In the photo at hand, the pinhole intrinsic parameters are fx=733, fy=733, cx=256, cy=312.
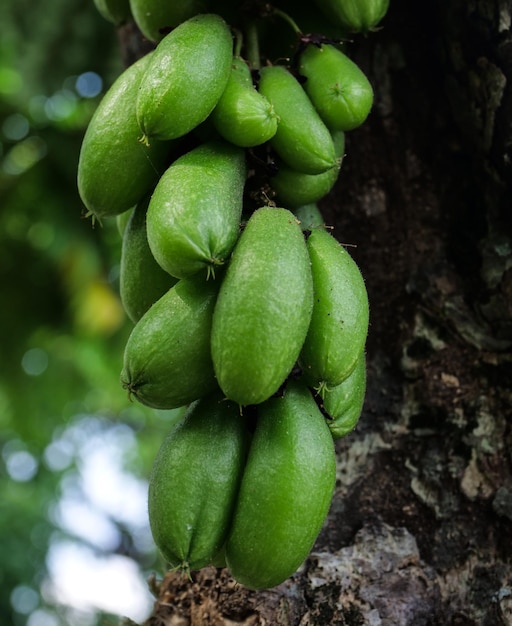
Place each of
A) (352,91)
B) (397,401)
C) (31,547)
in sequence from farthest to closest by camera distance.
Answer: (31,547)
(397,401)
(352,91)

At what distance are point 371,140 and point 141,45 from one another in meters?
0.86

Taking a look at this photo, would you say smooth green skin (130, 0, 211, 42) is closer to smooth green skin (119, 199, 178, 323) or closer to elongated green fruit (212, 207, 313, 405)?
smooth green skin (119, 199, 178, 323)

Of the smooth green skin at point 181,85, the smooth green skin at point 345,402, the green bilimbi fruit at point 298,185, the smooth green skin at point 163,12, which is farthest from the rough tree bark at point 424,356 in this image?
the smooth green skin at point 181,85

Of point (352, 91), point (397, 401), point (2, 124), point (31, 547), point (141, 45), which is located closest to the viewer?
point (352, 91)

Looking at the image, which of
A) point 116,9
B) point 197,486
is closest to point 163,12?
point 116,9

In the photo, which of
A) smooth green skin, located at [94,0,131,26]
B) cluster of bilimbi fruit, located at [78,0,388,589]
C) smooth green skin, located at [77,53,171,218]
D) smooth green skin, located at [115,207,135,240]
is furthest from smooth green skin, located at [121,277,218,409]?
smooth green skin, located at [94,0,131,26]

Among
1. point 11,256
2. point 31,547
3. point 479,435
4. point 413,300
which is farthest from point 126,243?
point 31,547

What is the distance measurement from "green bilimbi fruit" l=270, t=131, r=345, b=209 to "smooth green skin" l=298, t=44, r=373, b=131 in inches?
3.8

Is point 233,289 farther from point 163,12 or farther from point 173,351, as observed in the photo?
point 163,12

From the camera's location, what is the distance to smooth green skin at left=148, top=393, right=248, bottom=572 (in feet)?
4.53

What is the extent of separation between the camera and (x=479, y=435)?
185 cm

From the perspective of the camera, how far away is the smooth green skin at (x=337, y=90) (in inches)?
64.6

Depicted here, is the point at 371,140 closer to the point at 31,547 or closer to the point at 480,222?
the point at 480,222

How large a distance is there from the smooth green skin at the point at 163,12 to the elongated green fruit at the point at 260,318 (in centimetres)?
75
